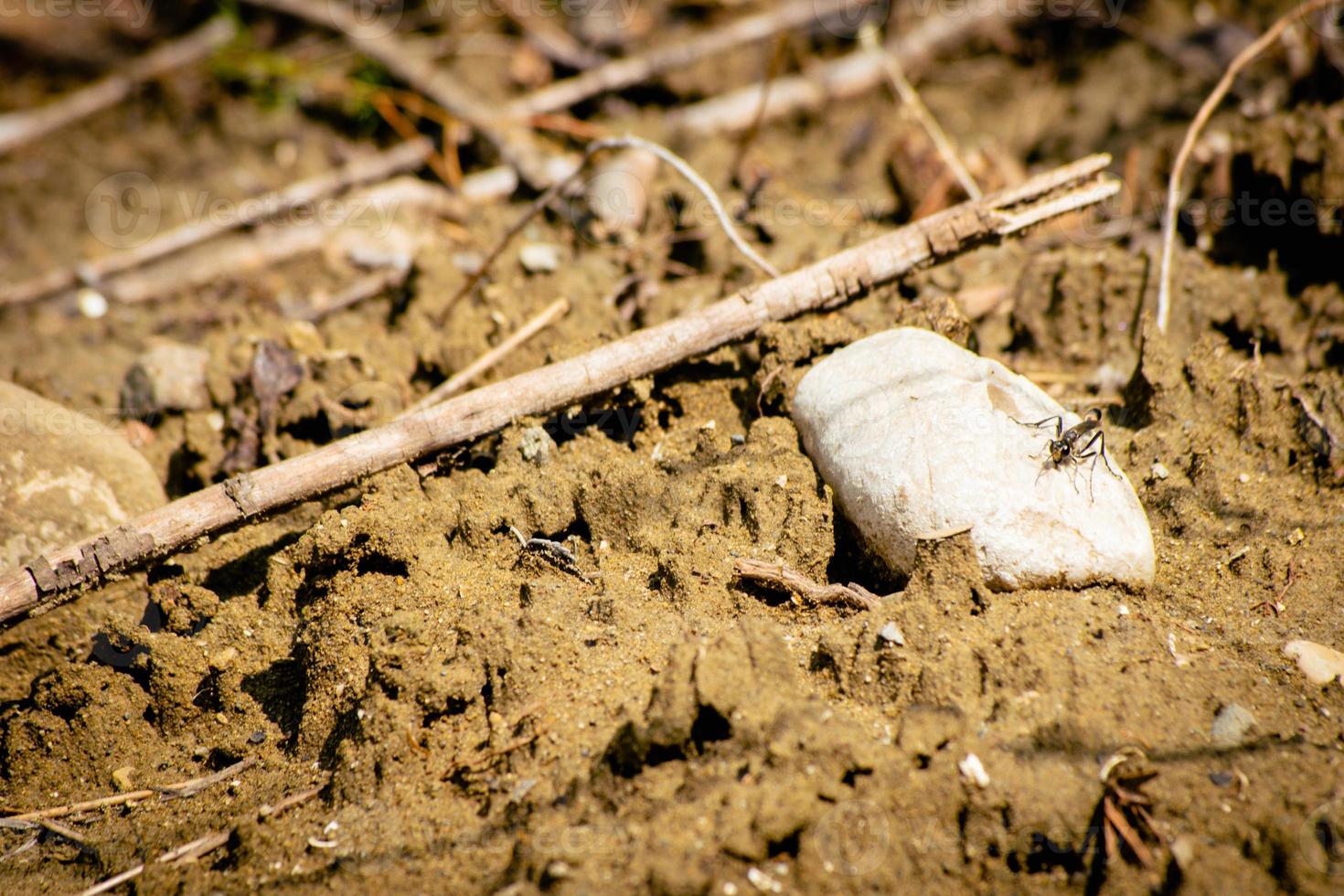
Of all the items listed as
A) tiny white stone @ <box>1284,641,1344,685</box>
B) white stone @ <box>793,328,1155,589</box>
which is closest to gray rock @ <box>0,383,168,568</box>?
white stone @ <box>793,328,1155,589</box>

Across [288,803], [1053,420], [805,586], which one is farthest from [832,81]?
[288,803]

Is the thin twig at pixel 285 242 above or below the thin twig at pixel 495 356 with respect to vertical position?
above


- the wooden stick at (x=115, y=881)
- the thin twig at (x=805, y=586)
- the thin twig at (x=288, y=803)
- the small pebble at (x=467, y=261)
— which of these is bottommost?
the wooden stick at (x=115, y=881)

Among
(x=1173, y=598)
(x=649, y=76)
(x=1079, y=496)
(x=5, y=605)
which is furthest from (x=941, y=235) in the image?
(x=5, y=605)

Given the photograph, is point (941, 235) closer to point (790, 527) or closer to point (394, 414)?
point (790, 527)
